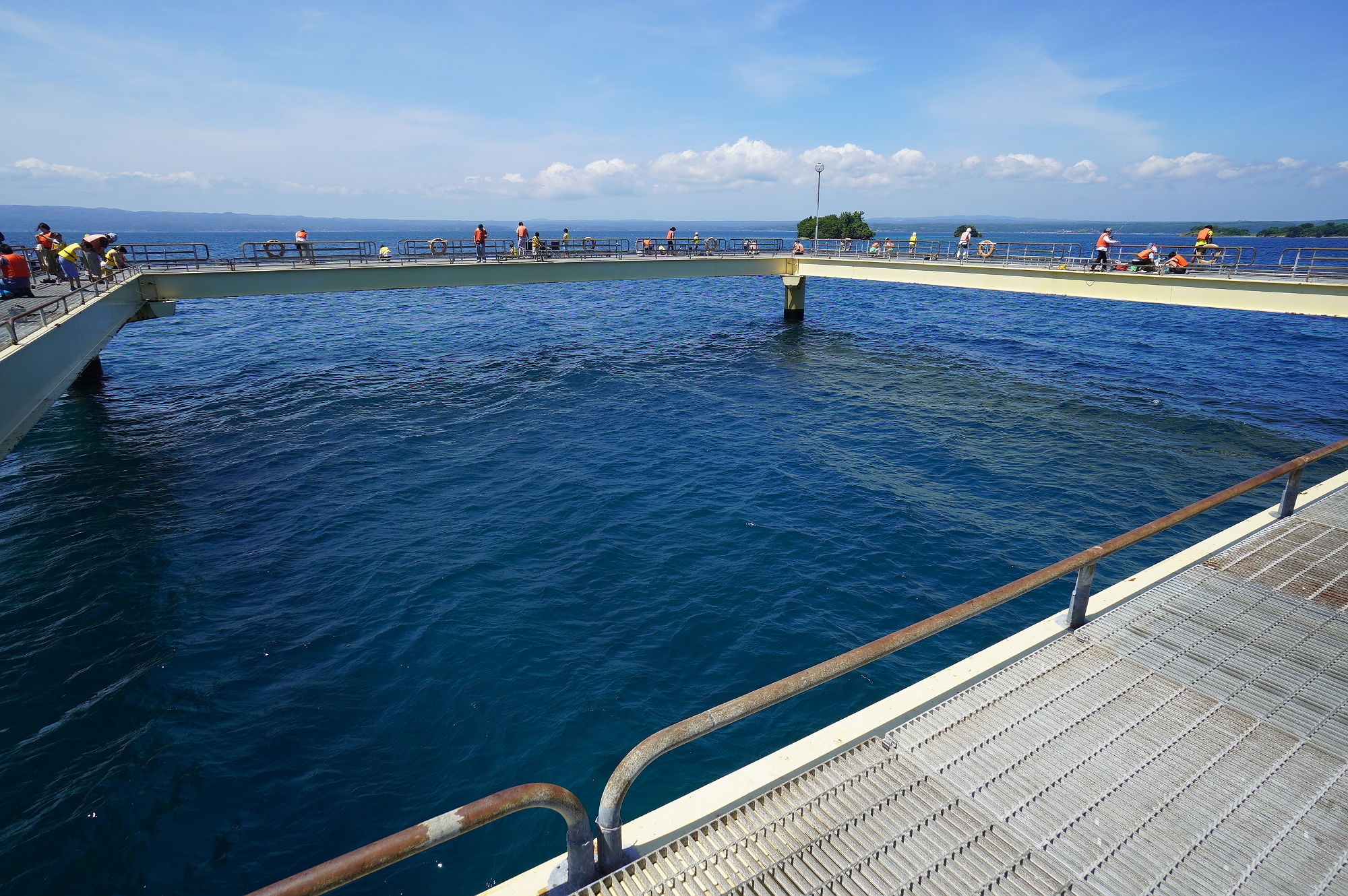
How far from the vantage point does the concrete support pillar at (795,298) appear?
1854 inches

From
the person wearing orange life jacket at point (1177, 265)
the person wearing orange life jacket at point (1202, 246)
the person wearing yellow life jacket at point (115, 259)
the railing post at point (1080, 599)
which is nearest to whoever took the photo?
the railing post at point (1080, 599)

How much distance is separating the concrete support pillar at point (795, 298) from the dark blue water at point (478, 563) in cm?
1401

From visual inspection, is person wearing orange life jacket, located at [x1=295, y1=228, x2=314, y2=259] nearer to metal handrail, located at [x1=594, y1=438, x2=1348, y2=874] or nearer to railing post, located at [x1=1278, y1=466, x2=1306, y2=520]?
metal handrail, located at [x1=594, y1=438, x2=1348, y2=874]

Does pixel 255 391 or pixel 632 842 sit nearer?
pixel 632 842

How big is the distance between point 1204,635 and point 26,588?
61.4 feet

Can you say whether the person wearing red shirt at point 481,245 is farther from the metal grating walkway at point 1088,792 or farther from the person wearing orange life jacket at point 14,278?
the metal grating walkway at point 1088,792

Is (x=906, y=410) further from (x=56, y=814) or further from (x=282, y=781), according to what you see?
(x=56, y=814)

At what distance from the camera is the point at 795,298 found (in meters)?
48.7

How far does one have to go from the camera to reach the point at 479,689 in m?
10.9

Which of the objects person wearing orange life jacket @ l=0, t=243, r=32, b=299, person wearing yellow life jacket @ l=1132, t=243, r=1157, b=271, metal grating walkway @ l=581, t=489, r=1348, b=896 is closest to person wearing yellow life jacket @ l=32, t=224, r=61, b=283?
person wearing orange life jacket @ l=0, t=243, r=32, b=299

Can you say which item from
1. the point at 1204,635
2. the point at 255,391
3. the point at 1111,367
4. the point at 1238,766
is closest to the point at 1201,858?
the point at 1238,766

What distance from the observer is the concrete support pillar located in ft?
155

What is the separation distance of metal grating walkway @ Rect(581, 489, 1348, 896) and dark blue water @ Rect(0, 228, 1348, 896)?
5081 mm

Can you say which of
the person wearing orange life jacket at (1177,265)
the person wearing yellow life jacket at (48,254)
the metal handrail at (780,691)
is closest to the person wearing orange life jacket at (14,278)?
the person wearing yellow life jacket at (48,254)
